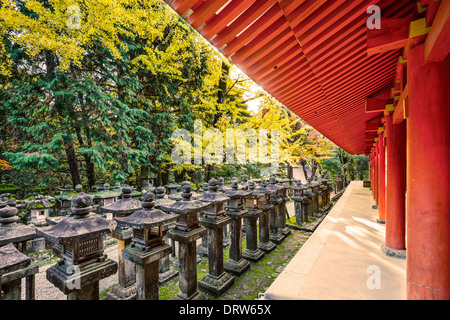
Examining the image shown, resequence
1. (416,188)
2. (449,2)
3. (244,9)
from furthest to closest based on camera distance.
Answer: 1. (416,188)
2. (244,9)
3. (449,2)

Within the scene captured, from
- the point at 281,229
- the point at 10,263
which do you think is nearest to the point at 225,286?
the point at 10,263

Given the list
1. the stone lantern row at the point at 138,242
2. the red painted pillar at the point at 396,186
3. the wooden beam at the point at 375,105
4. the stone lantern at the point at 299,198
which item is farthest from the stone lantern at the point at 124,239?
the stone lantern at the point at 299,198

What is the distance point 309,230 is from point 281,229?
1153mm

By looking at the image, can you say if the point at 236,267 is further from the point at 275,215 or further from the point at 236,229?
the point at 275,215

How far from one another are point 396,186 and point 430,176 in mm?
2240

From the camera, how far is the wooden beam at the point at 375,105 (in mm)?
3811

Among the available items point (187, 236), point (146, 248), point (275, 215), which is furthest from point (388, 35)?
point (275, 215)

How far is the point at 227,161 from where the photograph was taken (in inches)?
406

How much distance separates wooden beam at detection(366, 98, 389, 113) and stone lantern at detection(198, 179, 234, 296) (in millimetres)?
3205

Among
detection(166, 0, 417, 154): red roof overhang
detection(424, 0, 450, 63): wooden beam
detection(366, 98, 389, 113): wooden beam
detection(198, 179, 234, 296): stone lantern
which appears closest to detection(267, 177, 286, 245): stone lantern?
detection(198, 179, 234, 296): stone lantern

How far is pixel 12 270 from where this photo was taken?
158 cm

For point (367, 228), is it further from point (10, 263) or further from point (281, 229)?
point (10, 263)

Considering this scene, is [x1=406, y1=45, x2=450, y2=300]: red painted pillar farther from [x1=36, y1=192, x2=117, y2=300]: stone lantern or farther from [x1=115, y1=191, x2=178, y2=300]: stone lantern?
[x1=36, y1=192, x2=117, y2=300]: stone lantern

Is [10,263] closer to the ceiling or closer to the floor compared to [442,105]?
closer to the floor
